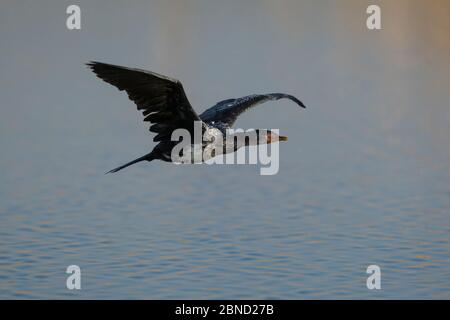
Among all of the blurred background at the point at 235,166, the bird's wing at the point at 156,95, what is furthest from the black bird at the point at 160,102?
the blurred background at the point at 235,166

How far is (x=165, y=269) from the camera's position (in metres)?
8.71

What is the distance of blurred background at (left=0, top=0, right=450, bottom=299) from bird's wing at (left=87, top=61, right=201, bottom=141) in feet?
3.98

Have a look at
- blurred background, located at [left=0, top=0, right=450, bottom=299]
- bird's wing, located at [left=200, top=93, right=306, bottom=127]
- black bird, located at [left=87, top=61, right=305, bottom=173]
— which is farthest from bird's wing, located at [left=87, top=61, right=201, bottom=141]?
blurred background, located at [left=0, top=0, right=450, bottom=299]


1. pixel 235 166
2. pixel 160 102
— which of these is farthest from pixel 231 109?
pixel 235 166

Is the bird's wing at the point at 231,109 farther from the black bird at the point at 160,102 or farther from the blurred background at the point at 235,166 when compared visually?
the blurred background at the point at 235,166

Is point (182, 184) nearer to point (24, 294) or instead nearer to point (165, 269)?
point (165, 269)

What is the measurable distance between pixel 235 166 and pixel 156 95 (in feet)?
12.0

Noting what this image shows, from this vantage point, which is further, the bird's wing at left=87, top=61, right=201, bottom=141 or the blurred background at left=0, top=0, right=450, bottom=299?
the blurred background at left=0, top=0, right=450, bottom=299

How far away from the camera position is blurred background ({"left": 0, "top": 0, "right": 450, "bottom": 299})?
8758mm

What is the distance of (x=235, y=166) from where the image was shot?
11859mm

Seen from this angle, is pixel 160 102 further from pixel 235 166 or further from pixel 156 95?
pixel 235 166

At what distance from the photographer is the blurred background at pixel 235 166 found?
8758 millimetres

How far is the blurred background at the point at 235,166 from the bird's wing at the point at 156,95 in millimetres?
1214

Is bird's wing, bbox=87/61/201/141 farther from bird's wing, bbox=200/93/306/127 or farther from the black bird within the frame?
bird's wing, bbox=200/93/306/127
